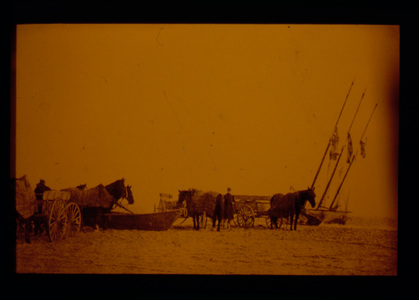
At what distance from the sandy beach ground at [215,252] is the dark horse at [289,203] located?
12cm

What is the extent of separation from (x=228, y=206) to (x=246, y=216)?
0.32ft

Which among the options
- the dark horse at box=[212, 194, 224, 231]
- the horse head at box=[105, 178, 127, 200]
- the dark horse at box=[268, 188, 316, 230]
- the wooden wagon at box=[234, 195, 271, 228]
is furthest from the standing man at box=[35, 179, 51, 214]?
the dark horse at box=[268, 188, 316, 230]

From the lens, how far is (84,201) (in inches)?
74.6

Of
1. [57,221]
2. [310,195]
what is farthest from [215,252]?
[57,221]

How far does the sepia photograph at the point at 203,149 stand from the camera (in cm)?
188

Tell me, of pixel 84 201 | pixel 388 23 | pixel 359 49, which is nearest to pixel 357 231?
pixel 359 49

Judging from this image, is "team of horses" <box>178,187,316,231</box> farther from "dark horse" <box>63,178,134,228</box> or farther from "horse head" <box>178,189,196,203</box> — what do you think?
"dark horse" <box>63,178,134,228</box>

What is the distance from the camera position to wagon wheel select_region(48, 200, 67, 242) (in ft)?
6.12

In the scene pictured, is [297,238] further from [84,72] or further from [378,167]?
[84,72]

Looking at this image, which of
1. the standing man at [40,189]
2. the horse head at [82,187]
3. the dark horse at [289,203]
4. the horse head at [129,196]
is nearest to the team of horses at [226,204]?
the dark horse at [289,203]

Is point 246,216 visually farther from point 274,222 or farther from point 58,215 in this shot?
point 58,215

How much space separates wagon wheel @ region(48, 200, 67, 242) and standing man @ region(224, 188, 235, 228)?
2.45 feet

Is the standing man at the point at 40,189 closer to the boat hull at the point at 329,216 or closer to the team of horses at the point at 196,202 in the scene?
the team of horses at the point at 196,202
